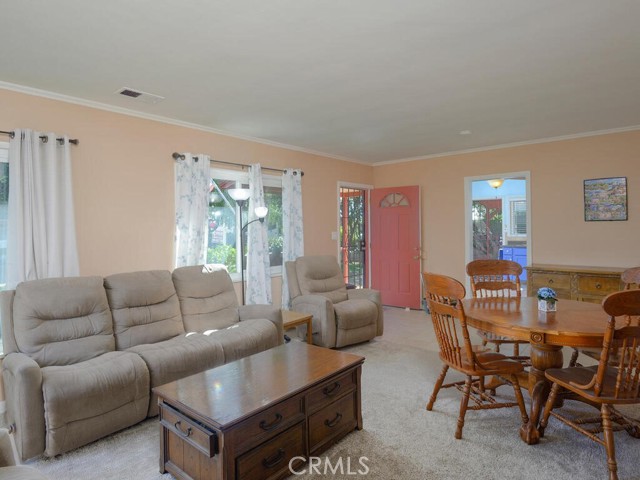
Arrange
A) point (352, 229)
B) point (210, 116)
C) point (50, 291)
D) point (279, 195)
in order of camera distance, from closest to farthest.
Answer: point (50, 291) < point (210, 116) < point (279, 195) < point (352, 229)

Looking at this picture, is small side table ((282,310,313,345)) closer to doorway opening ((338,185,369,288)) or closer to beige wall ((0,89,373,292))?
beige wall ((0,89,373,292))

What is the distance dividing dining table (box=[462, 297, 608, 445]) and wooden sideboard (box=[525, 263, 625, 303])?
5.52 ft

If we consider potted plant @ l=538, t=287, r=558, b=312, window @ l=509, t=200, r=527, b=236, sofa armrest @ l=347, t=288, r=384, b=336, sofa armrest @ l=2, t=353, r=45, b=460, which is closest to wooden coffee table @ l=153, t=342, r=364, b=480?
sofa armrest @ l=2, t=353, r=45, b=460

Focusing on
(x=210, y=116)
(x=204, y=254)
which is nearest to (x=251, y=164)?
(x=210, y=116)

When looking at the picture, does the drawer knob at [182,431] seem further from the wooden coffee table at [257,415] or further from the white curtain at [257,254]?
the white curtain at [257,254]

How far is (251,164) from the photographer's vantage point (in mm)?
4664

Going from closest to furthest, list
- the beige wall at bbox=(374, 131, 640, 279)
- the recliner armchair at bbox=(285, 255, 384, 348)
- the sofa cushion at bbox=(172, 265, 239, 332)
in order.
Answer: the sofa cushion at bbox=(172, 265, 239, 332)
the recliner armchair at bbox=(285, 255, 384, 348)
the beige wall at bbox=(374, 131, 640, 279)

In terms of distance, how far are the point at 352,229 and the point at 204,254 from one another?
312 cm

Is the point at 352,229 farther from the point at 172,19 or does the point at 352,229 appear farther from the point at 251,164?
the point at 172,19

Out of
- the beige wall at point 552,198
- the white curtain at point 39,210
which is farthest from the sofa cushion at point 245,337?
the beige wall at point 552,198

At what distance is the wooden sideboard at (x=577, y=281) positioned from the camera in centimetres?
417

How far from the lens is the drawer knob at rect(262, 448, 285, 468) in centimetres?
189

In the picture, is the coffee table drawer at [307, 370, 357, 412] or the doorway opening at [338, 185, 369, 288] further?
the doorway opening at [338, 185, 369, 288]

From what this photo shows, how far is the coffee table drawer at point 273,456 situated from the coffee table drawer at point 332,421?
0.10m
